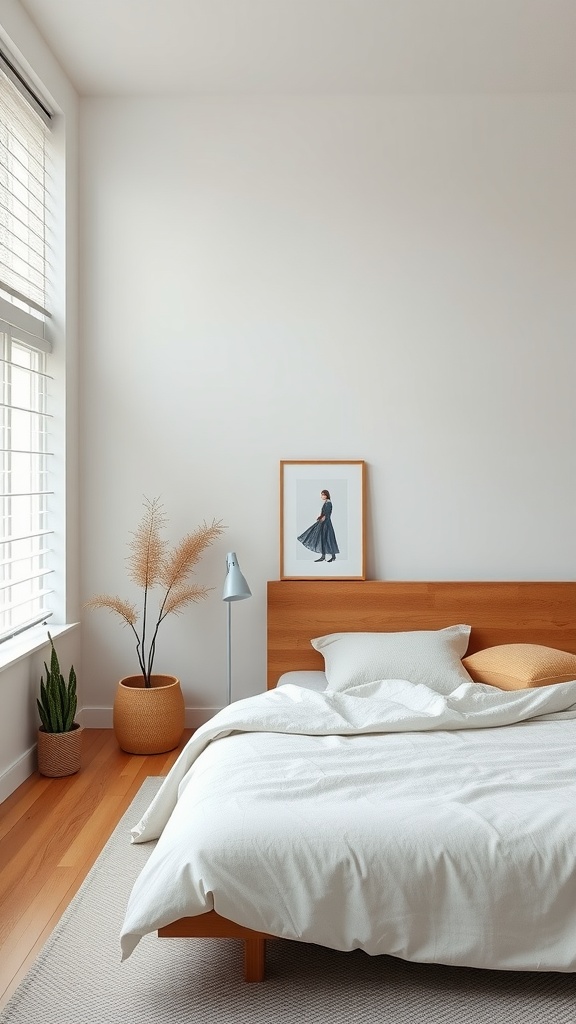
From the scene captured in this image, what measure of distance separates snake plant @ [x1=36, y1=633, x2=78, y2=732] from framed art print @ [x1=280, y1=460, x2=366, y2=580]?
1136 millimetres

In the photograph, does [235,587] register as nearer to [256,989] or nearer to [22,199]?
[256,989]

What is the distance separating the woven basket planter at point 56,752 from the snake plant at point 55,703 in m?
0.04

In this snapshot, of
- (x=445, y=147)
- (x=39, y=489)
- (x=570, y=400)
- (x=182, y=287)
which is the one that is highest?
(x=445, y=147)

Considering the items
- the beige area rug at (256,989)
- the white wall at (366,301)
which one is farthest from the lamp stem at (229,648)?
the beige area rug at (256,989)

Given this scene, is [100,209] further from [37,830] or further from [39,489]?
Result: [37,830]

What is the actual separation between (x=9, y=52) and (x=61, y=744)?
9.11 ft

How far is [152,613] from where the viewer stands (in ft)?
13.1

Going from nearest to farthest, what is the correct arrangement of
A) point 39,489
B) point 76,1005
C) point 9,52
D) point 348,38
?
1. point 76,1005
2. point 9,52
3. point 348,38
4. point 39,489

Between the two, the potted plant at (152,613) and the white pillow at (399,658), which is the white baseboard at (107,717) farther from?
the white pillow at (399,658)

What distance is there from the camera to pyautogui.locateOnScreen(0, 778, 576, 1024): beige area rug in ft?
5.99

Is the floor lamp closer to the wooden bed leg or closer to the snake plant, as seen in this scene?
the snake plant

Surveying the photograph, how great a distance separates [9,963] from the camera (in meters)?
2.02

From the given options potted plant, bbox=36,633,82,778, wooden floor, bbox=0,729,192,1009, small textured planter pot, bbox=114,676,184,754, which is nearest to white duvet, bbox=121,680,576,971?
wooden floor, bbox=0,729,192,1009

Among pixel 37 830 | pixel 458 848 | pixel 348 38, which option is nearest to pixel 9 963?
pixel 37 830
